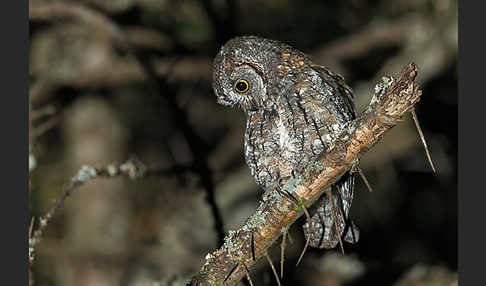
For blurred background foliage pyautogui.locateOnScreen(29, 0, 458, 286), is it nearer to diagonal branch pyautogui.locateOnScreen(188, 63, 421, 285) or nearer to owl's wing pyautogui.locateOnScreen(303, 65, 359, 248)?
owl's wing pyautogui.locateOnScreen(303, 65, 359, 248)

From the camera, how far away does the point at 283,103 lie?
2.71 meters

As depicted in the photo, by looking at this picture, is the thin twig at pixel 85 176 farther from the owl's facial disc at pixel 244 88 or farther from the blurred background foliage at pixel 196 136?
the blurred background foliage at pixel 196 136

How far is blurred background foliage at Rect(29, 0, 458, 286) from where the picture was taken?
4.64 meters

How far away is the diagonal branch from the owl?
1.90 feet

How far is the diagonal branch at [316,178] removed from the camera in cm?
177

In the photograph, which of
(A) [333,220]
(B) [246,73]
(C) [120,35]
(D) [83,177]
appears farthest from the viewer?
(C) [120,35]

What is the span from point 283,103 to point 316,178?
2.74 ft

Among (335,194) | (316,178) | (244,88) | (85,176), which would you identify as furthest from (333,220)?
(85,176)

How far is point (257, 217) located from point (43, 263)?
12.5 ft

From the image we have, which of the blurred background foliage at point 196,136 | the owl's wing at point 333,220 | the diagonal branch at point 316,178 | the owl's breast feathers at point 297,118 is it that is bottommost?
the diagonal branch at point 316,178

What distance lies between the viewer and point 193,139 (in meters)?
4.24

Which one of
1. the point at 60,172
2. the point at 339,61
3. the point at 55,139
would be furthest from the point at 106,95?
the point at 339,61

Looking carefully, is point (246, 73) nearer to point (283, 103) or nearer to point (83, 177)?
point (283, 103)

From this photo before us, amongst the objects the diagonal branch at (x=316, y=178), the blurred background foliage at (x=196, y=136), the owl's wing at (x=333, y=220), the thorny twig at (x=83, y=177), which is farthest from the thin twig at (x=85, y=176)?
the blurred background foliage at (x=196, y=136)
